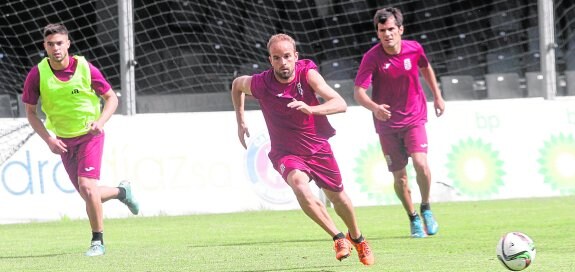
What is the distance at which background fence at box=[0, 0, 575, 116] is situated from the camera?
61.0 feet

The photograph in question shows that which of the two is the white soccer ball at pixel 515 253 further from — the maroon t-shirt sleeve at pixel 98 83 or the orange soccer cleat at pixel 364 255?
the maroon t-shirt sleeve at pixel 98 83

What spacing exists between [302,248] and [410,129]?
6.02 feet

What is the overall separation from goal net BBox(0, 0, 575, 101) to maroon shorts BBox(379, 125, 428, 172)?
796 cm

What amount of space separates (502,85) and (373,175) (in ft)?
14.3

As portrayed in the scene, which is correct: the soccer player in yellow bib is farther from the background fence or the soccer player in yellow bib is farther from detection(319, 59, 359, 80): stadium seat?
detection(319, 59, 359, 80): stadium seat

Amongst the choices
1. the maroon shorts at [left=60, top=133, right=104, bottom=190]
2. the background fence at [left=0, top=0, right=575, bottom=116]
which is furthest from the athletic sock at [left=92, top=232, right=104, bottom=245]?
the background fence at [left=0, top=0, right=575, bottom=116]

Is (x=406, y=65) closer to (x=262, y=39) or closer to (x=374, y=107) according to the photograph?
(x=374, y=107)

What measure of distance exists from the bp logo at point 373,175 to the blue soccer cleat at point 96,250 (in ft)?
19.1

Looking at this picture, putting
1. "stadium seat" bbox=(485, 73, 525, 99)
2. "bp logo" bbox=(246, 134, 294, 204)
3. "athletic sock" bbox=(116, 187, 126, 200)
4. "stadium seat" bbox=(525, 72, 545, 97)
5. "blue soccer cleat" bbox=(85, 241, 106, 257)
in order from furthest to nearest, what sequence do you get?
"stadium seat" bbox=(485, 73, 525, 99)
"stadium seat" bbox=(525, 72, 545, 97)
"bp logo" bbox=(246, 134, 294, 204)
"athletic sock" bbox=(116, 187, 126, 200)
"blue soccer cleat" bbox=(85, 241, 106, 257)

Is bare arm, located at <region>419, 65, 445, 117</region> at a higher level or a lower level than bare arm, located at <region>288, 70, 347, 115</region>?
lower

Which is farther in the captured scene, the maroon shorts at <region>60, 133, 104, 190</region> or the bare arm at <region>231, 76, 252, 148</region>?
the maroon shorts at <region>60, 133, 104, 190</region>

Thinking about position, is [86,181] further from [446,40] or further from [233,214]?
[446,40]

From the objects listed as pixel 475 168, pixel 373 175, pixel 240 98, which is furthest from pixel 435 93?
pixel 475 168

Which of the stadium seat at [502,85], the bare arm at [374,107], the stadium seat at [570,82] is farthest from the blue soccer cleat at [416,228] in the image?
the stadium seat at [502,85]
